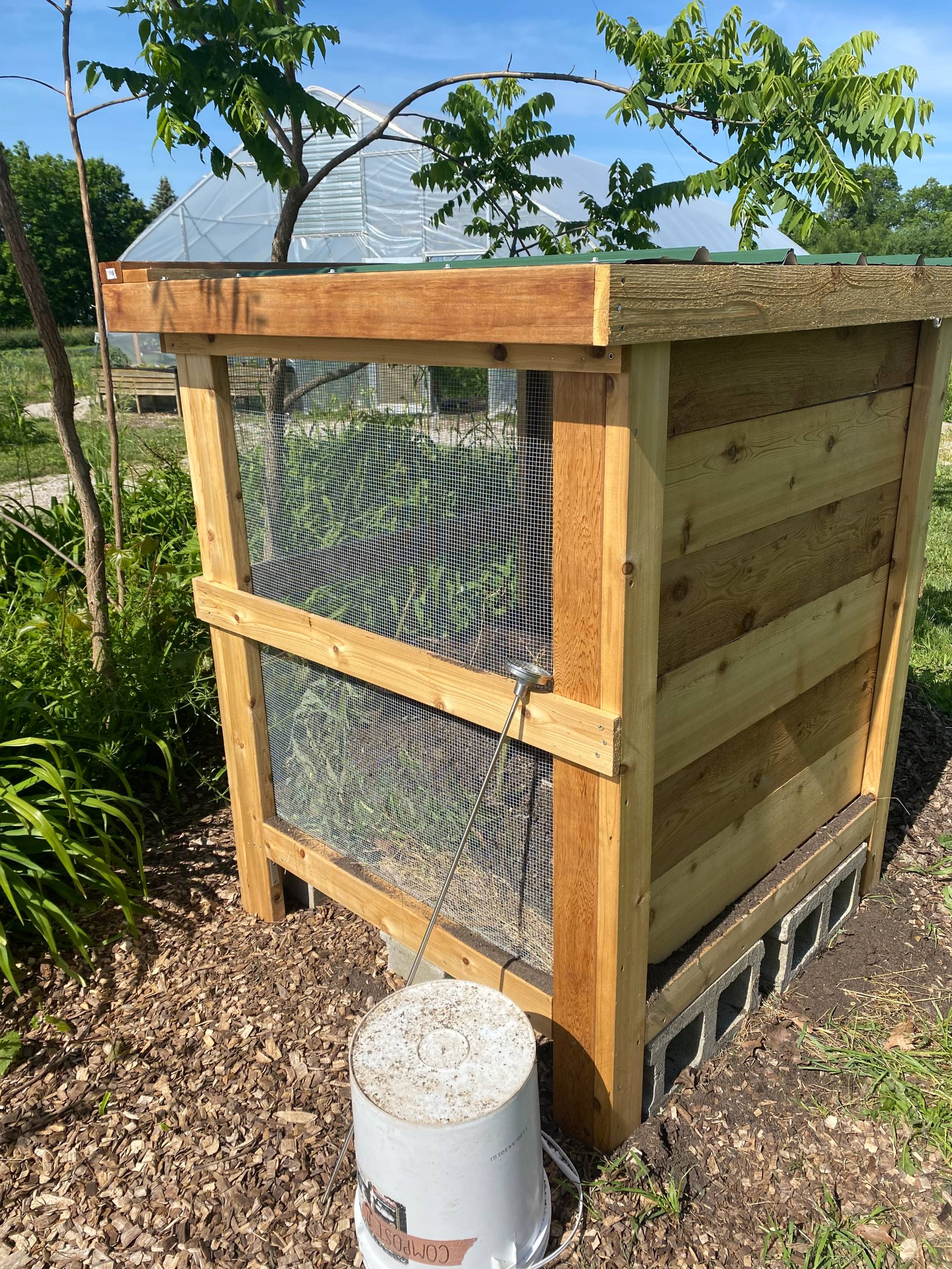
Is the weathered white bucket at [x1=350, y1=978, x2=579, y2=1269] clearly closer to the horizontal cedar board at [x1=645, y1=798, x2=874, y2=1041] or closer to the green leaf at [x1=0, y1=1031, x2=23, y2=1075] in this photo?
the horizontal cedar board at [x1=645, y1=798, x2=874, y2=1041]

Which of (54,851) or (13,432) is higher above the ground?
(13,432)

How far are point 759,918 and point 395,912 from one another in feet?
3.05

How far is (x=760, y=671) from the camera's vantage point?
2.15 meters

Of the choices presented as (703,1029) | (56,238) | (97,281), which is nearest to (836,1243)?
(703,1029)

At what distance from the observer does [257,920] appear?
114 inches

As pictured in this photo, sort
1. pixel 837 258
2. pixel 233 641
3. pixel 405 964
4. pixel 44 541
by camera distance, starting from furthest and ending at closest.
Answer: pixel 44 541 → pixel 233 641 → pixel 405 964 → pixel 837 258

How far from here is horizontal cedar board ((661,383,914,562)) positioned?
1729 mm

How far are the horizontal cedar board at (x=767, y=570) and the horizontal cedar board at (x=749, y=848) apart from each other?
0.53m

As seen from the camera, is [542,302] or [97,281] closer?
[542,302]

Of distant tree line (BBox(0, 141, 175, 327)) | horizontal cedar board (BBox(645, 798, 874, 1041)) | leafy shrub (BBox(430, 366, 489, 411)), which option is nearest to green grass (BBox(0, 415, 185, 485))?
leafy shrub (BBox(430, 366, 489, 411))

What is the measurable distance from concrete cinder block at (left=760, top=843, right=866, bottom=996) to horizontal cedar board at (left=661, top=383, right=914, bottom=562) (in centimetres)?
111

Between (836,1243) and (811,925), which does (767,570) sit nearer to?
(811,925)

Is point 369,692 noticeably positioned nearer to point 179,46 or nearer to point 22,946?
point 22,946

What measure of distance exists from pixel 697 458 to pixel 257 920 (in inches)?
79.7
